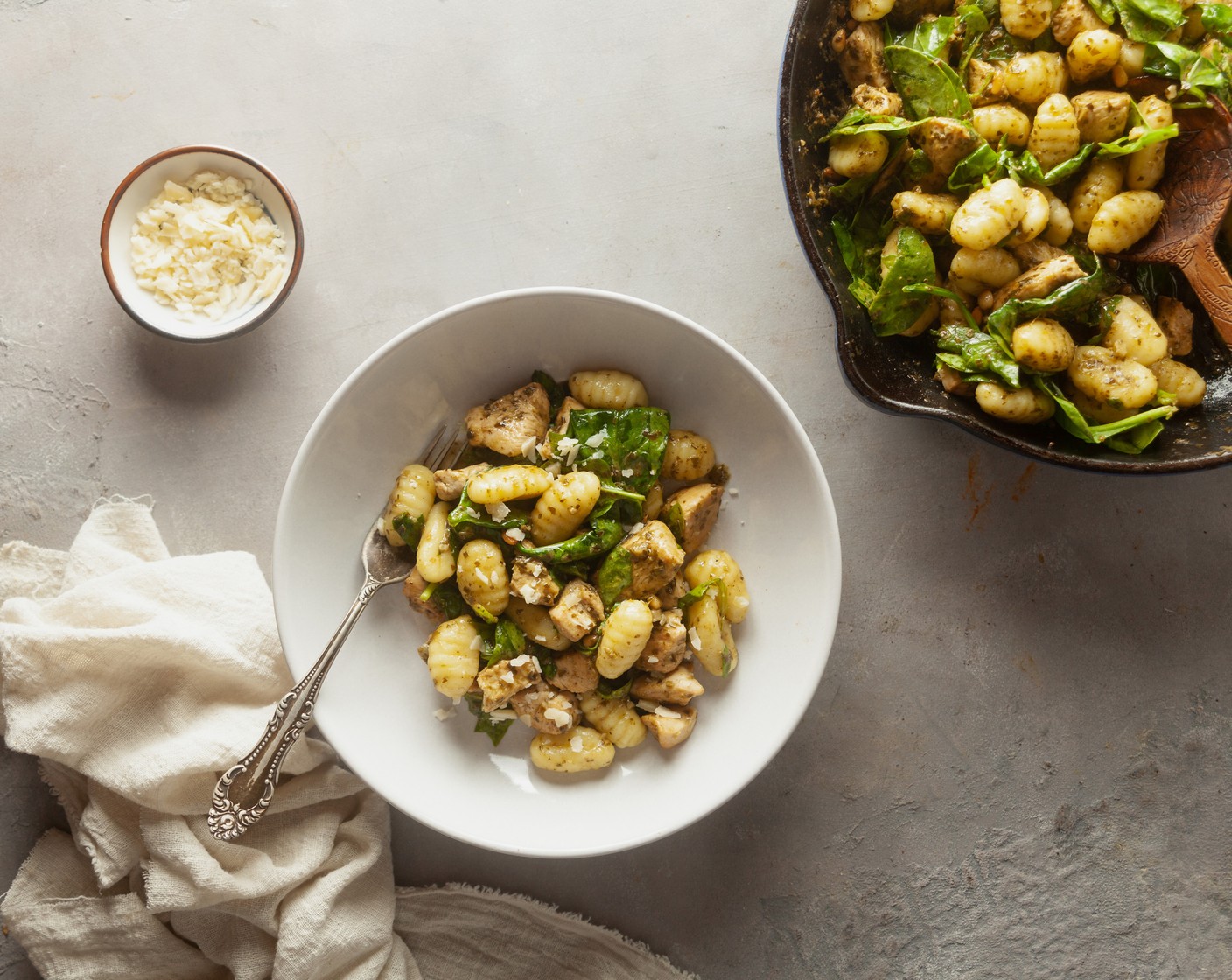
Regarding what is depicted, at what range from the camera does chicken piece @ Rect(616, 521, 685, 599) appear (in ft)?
4.72

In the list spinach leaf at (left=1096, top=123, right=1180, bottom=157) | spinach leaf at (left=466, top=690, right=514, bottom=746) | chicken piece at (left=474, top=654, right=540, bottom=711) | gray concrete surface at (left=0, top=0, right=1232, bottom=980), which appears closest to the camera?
spinach leaf at (left=1096, top=123, right=1180, bottom=157)

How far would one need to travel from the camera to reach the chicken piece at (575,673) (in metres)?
1.51

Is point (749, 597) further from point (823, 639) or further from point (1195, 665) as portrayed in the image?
point (1195, 665)

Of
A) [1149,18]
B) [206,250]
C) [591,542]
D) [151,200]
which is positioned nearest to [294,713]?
[591,542]

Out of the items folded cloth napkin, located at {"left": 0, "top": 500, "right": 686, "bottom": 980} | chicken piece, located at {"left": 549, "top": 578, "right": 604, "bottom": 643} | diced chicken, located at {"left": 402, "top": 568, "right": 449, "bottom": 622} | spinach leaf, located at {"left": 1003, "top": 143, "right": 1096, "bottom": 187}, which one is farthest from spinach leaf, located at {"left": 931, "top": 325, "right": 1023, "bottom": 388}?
folded cloth napkin, located at {"left": 0, "top": 500, "right": 686, "bottom": 980}

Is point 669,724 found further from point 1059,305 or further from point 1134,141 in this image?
point 1134,141

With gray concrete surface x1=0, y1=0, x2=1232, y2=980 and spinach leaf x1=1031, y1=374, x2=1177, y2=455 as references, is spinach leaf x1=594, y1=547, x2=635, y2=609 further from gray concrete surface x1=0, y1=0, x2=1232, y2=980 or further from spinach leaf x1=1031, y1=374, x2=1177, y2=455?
spinach leaf x1=1031, y1=374, x2=1177, y2=455

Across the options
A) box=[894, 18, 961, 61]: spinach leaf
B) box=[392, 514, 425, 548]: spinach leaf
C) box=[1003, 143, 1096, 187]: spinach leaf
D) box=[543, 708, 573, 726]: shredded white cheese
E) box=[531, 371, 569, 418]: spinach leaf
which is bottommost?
box=[543, 708, 573, 726]: shredded white cheese

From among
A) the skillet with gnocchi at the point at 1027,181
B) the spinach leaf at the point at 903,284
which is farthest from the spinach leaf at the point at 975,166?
the spinach leaf at the point at 903,284

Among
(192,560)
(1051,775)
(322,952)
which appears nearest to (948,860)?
(1051,775)

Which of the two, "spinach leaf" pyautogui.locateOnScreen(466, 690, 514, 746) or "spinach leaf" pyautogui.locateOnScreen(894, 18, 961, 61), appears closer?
"spinach leaf" pyautogui.locateOnScreen(894, 18, 961, 61)

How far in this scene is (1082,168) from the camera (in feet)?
4.74

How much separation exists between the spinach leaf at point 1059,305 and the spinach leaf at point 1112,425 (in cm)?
10

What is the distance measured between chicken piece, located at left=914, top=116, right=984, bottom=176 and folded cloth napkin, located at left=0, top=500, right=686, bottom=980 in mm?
1439
